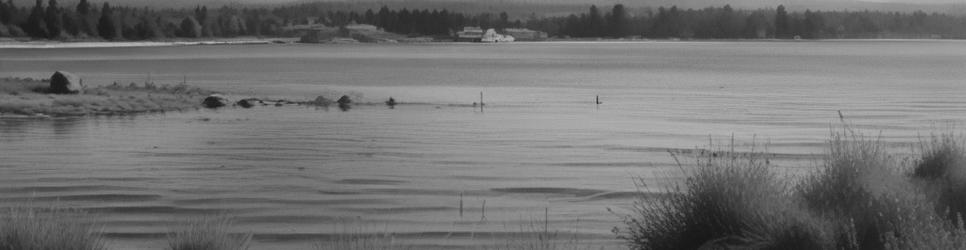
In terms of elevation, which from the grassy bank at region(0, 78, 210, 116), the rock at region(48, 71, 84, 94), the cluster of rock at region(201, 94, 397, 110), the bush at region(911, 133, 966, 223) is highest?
the bush at region(911, 133, 966, 223)

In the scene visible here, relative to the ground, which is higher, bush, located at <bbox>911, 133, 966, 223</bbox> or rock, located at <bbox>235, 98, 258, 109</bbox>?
bush, located at <bbox>911, 133, 966, 223</bbox>

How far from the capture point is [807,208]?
11.6 m

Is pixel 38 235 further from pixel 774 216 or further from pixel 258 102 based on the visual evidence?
pixel 258 102

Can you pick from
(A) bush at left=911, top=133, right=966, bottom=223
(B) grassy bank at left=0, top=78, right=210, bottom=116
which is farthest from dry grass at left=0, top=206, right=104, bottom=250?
(B) grassy bank at left=0, top=78, right=210, bottom=116

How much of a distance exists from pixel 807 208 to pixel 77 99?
100 ft

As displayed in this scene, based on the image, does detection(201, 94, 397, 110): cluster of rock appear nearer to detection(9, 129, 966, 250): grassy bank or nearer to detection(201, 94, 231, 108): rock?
detection(201, 94, 231, 108): rock

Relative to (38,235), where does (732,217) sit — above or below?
below

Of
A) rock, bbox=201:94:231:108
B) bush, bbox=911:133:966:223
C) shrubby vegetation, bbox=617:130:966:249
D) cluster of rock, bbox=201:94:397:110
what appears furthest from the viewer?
cluster of rock, bbox=201:94:397:110

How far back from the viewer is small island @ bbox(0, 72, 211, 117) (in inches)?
1437

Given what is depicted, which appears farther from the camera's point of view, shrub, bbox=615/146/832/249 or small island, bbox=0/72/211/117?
small island, bbox=0/72/211/117

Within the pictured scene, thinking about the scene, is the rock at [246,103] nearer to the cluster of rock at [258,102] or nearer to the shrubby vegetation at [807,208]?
the cluster of rock at [258,102]

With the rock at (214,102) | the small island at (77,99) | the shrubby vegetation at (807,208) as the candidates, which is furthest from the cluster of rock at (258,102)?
the shrubby vegetation at (807,208)

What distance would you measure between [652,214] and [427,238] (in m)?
3.19

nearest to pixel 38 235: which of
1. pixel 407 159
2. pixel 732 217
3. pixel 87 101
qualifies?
pixel 732 217
